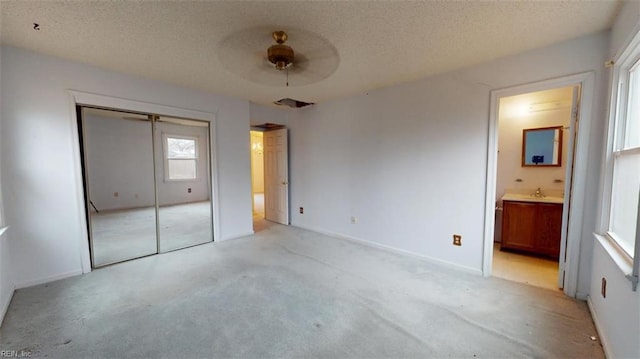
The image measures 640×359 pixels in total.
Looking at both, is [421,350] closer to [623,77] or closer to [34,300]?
[623,77]

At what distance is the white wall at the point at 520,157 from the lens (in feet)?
11.2

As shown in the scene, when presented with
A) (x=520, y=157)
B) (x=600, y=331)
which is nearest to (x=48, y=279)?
(x=600, y=331)

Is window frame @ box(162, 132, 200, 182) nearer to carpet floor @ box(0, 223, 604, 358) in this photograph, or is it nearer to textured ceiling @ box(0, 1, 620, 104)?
textured ceiling @ box(0, 1, 620, 104)

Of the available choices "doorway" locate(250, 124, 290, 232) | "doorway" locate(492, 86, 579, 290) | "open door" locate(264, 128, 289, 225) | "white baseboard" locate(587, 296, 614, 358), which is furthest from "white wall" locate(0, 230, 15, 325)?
"doorway" locate(492, 86, 579, 290)

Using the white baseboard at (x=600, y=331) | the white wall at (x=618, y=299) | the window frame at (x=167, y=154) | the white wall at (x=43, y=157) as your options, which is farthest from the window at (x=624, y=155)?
the white wall at (x=43, y=157)

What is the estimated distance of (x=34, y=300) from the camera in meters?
2.21

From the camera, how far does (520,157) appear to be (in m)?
3.71

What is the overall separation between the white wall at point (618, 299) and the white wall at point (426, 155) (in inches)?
11.1

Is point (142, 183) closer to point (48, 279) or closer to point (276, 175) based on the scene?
point (48, 279)

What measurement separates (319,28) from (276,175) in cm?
358

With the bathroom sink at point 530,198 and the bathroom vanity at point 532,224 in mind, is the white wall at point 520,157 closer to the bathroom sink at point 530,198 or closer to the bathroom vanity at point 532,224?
the bathroom sink at point 530,198

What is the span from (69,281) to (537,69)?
17.0ft

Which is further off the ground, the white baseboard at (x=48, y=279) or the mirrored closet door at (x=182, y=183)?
the mirrored closet door at (x=182, y=183)

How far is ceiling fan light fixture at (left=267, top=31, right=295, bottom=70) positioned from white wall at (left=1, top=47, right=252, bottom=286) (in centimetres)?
227
